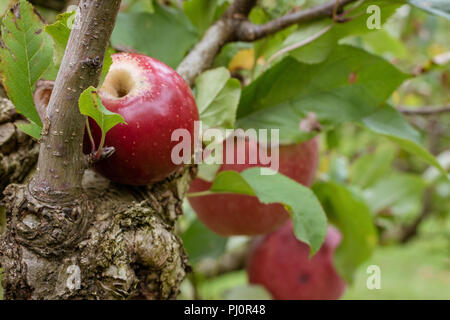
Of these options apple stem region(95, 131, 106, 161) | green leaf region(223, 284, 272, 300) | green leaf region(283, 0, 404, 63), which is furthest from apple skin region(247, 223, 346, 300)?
apple stem region(95, 131, 106, 161)

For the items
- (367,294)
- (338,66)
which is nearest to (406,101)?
(367,294)

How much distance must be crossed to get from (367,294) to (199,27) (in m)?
1.33

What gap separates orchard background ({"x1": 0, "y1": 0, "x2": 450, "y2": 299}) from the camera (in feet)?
1.07

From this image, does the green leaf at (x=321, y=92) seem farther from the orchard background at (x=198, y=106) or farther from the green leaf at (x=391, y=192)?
the green leaf at (x=391, y=192)

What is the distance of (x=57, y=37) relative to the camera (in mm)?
334

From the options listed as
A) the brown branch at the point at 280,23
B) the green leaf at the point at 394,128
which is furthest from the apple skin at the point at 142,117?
the green leaf at the point at 394,128

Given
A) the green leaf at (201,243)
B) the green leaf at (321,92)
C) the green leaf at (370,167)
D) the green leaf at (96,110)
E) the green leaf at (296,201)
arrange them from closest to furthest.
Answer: the green leaf at (96,110), the green leaf at (296,201), the green leaf at (321,92), the green leaf at (201,243), the green leaf at (370,167)

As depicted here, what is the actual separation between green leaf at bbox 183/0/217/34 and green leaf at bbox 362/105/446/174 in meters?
0.23

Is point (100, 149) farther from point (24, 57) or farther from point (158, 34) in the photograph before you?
point (158, 34)

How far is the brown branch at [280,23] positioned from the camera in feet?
1.65

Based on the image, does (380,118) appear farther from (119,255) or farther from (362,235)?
(119,255)

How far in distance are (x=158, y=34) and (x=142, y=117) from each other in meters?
0.26

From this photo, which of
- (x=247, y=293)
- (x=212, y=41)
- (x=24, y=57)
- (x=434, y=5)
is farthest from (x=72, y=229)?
(x=247, y=293)

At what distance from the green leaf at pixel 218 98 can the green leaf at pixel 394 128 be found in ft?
0.67
